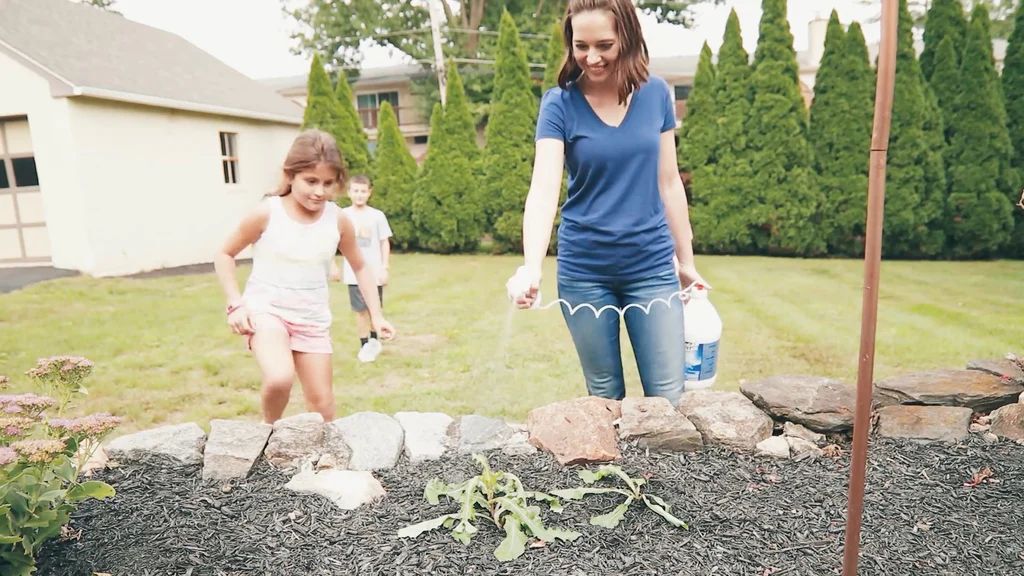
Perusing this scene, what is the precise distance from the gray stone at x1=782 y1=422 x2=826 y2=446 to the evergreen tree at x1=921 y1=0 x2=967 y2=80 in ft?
33.7

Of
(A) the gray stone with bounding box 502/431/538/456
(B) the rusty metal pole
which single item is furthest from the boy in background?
(B) the rusty metal pole

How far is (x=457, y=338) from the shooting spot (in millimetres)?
5840

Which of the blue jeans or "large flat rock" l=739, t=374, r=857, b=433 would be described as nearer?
the blue jeans

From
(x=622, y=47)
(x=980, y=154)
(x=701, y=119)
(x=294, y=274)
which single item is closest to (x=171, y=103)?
(x=701, y=119)

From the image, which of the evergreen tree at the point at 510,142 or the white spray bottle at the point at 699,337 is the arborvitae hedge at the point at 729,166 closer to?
the evergreen tree at the point at 510,142

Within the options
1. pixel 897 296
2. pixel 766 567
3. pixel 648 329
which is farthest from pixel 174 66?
pixel 766 567

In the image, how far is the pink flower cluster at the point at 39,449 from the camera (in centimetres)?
157

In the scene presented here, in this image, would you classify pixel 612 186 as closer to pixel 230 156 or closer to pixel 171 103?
pixel 171 103

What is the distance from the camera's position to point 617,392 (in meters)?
2.65

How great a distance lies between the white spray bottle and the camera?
2.75 m

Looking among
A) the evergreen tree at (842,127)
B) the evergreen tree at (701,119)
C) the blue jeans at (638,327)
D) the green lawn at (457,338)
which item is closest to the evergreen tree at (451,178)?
the green lawn at (457,338)

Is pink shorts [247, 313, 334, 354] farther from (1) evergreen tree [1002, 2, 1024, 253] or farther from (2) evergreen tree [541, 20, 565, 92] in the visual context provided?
(1) evergreen tree [1002, 2, 1024, 253]

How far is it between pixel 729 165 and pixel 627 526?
10.00 metres

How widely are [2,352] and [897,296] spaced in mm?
8358
